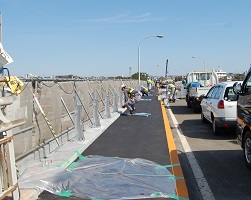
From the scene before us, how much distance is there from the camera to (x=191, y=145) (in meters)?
8.83

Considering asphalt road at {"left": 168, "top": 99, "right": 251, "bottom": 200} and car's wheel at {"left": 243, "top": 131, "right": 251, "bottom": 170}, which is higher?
car's wheel at {"left": 243, "top": 131, "right": 251, "bottom": 170}

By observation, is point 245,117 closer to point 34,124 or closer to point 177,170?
point 177,170

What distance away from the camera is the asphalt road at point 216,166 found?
5.19m

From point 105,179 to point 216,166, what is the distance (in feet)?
8.00

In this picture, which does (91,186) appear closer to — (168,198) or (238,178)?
(168,198)

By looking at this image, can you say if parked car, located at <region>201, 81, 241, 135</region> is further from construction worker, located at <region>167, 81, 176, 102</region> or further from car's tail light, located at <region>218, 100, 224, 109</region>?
construction worker, located at <region>167, 81, 176, 102</region>

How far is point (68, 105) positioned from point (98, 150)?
7.18ft

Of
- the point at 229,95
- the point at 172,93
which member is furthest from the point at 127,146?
the point at 172,93

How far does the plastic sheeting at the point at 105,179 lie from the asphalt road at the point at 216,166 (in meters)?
0.53

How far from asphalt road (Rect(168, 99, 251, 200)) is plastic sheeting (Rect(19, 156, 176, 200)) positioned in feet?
1.73

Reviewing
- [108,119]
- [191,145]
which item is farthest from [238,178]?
[108,119]

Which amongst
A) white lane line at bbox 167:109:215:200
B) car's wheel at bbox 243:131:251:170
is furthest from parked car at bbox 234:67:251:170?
white lane line at bbox 167:109:215:200

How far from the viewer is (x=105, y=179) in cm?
556

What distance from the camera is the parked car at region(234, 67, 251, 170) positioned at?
6.39 metres
